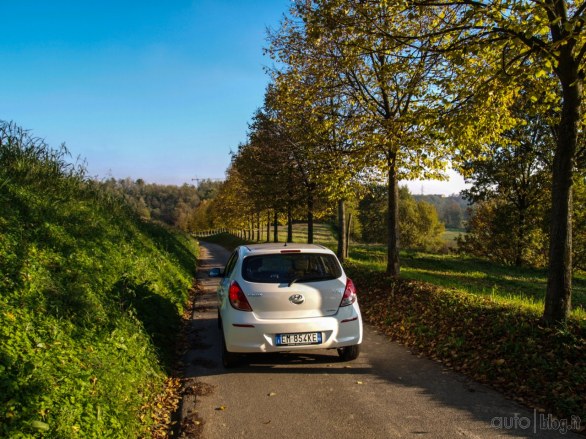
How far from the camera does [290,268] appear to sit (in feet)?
20.1

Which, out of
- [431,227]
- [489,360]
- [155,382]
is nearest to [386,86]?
[489,360]

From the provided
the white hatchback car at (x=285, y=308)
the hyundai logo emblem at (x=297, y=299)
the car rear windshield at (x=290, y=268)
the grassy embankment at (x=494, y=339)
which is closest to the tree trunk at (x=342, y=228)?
the grassy embankment at (x=494, y=339)

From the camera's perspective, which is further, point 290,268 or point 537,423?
point 290,268

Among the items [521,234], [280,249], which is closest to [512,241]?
[521,234]

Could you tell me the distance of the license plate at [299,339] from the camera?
5.50 meters

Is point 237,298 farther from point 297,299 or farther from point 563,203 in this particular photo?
point 563,203

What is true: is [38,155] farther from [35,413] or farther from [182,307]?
[35,413]

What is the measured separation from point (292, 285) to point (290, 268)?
1.49ft

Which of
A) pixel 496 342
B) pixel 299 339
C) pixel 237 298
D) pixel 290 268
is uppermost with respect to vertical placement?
pixel 290 268

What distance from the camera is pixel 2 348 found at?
11.3ft

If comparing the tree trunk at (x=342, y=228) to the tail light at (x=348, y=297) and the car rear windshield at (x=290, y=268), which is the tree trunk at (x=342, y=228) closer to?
the car rear windshield at (x=290, y=268)

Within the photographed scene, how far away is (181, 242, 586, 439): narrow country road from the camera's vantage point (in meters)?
4.04

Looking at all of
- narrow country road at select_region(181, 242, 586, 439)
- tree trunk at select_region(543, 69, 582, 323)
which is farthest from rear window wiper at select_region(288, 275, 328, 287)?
tree trunk at select_region(543, 69, 582, 323)

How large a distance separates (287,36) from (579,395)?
34.1 ft
